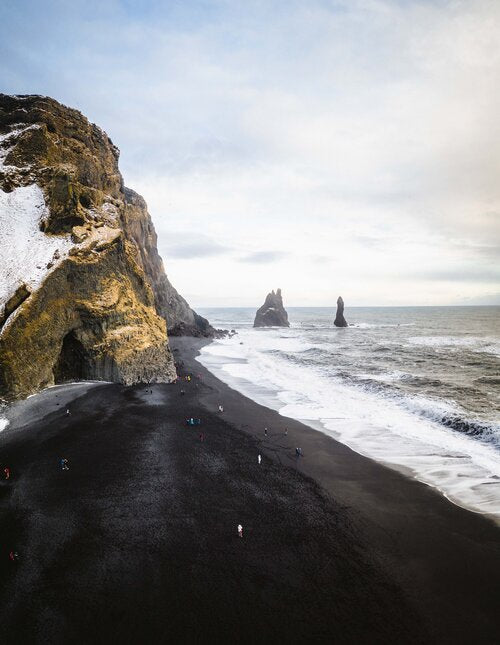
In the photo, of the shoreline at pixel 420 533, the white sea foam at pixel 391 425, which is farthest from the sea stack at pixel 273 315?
the shoreline at pixel 420 533

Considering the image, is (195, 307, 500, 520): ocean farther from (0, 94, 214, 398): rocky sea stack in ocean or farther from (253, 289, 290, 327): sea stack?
(253, 289, 290, 327): sea stack

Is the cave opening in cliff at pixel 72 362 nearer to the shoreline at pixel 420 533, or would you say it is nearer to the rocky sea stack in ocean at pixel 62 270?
the rocky sea stack in ocean at pixel 62 270

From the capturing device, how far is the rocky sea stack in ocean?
2652cm

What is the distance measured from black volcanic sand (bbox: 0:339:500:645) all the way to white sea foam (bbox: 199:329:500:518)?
1918mm

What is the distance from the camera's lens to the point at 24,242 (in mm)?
30609

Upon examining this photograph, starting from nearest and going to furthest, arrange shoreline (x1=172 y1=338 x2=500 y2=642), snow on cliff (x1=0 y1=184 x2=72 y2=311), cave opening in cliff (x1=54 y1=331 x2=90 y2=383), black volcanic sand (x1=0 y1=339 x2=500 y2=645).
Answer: black volcanic sand (x1=0 y1=339 x2=500 y2=645), shoreline (x1=172 y1=338 x2=500 y2=642), snow on cliff (x1=0 y1=184 x2=72 y2=311), cave opening in cliff (x1=54 y1=331 x2=90 y2=383)

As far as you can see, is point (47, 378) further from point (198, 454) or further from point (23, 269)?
point (198, 454)

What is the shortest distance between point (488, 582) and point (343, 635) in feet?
19.5

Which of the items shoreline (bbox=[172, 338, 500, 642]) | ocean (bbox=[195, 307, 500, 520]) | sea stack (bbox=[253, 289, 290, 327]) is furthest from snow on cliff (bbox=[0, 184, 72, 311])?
sea stack (bbox=[253, 289, 290, 327])

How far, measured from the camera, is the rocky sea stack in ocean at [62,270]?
26.5 metres

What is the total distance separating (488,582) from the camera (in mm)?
11188

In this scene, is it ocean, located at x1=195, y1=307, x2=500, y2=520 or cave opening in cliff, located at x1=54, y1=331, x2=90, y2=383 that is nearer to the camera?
ocean, located at x1=195, y1=307, x2=500, y2=520

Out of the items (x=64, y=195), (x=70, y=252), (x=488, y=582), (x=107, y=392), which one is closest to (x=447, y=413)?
(x=488, y=582)

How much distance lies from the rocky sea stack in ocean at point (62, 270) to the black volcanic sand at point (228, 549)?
8.84 metres
